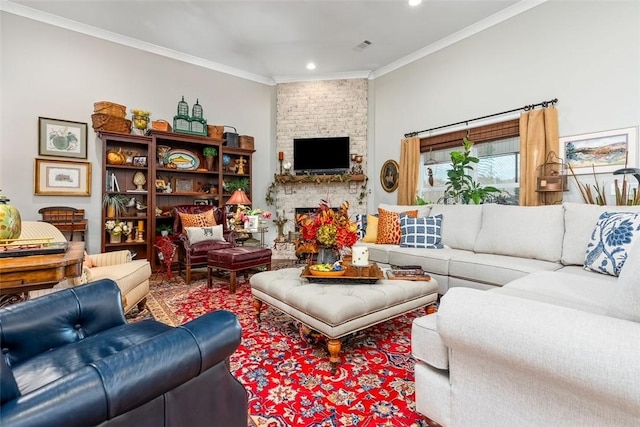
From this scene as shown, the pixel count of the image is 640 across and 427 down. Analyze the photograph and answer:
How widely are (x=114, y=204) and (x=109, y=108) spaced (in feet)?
4.19

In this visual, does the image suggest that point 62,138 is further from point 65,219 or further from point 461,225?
point 461,225

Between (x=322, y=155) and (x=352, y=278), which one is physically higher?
(x=322, y=155)

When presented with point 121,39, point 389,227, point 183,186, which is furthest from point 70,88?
point 389,227

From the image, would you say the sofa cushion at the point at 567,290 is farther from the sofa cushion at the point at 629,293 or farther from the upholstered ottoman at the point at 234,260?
the upholstered ottoman at the point at 234,260

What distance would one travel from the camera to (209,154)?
16.2ft

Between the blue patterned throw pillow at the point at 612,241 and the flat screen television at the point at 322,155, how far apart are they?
3.76 m

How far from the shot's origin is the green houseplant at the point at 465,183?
12.6 ft

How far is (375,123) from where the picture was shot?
5.52 m

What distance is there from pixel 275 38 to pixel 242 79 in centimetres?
140

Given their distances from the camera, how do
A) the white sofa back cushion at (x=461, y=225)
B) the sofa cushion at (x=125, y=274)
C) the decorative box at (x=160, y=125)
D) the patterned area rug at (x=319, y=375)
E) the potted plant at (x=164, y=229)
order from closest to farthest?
the patterned area rug at (x=319, y=375) → the sofa cushion at (x=125, y=274) → the white sofa back cushion at (x=461, y=225) → the decorative box at (x=160, y=125) → the potted plant at (x=164, y=229)

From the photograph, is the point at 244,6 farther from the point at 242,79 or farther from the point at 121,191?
the point at 121,191

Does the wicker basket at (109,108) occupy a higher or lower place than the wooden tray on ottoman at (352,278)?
higher

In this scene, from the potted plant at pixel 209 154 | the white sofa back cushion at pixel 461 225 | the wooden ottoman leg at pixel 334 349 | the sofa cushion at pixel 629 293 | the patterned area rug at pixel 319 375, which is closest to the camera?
the sofa cushion at pixel 629 293

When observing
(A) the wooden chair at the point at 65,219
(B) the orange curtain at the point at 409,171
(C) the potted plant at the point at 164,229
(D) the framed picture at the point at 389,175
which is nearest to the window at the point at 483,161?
(B) the orange curtain at the point at 409,171
